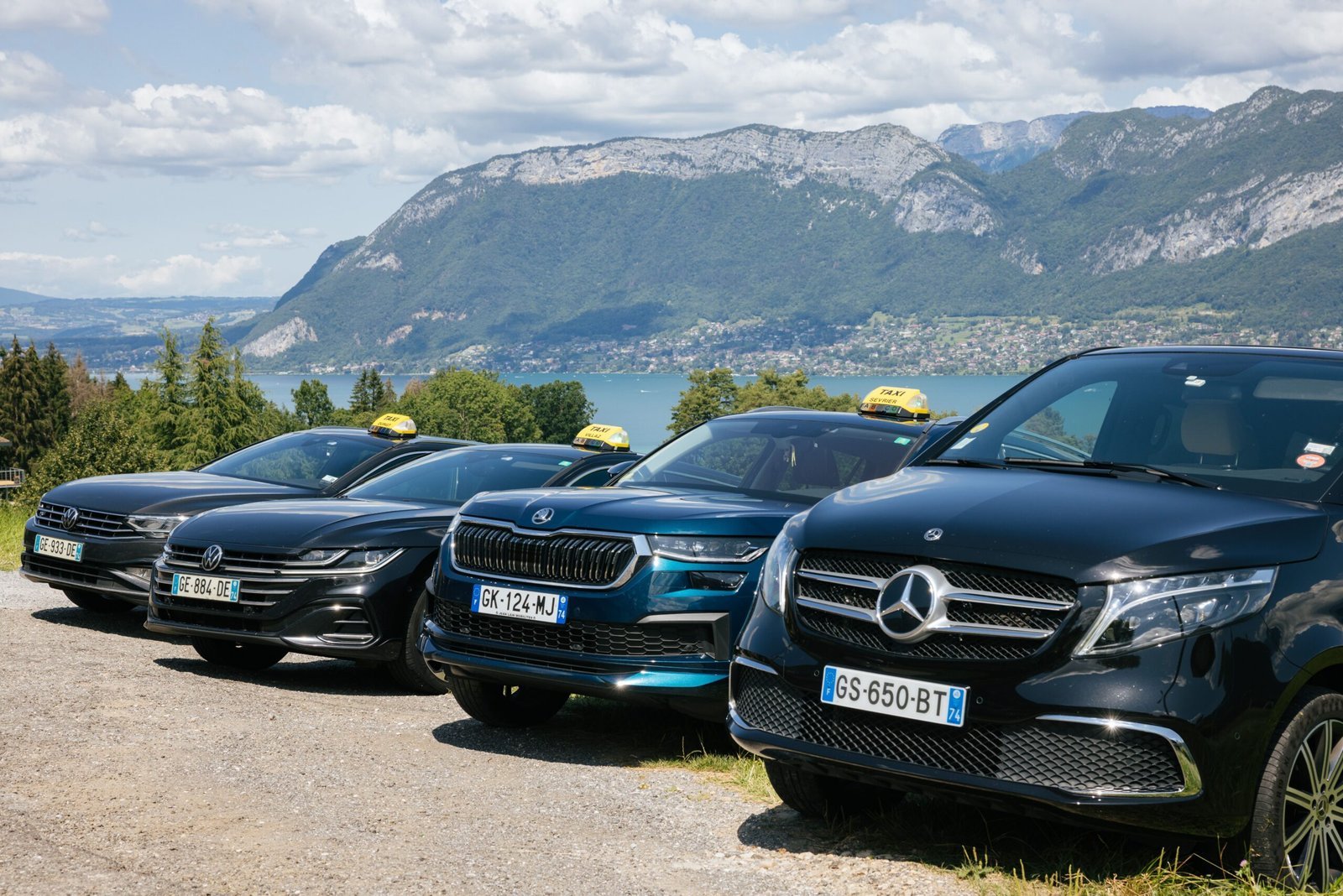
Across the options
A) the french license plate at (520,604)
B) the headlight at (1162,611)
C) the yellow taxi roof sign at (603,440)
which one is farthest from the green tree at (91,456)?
the headlight at (1162,611)

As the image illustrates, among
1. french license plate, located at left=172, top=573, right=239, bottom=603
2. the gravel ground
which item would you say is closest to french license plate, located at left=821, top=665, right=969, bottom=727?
the gravel ground

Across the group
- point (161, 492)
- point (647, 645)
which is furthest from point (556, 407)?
point (647, 645)

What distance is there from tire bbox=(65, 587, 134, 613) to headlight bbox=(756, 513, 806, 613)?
284 inches

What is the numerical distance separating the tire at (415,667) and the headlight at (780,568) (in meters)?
3.37

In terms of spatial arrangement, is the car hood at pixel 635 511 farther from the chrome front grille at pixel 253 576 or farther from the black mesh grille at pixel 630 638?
the chrome front grille at pixel 253 576

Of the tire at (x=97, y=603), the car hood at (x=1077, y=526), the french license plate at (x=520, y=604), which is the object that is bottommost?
the tire at (x=97, y=603)

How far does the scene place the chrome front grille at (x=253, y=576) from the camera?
7840 mm

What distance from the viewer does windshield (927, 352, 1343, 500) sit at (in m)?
4.81

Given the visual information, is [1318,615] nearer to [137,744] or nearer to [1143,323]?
[137,744]

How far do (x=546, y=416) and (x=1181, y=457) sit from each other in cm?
12845

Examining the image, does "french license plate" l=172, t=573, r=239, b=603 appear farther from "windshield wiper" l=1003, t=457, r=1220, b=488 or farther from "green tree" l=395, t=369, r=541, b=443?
"green tree" l=395, t=369, r=541, b=443

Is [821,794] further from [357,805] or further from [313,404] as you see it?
[313,404]

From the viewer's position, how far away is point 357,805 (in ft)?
17.6

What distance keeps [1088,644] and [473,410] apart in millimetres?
120245
